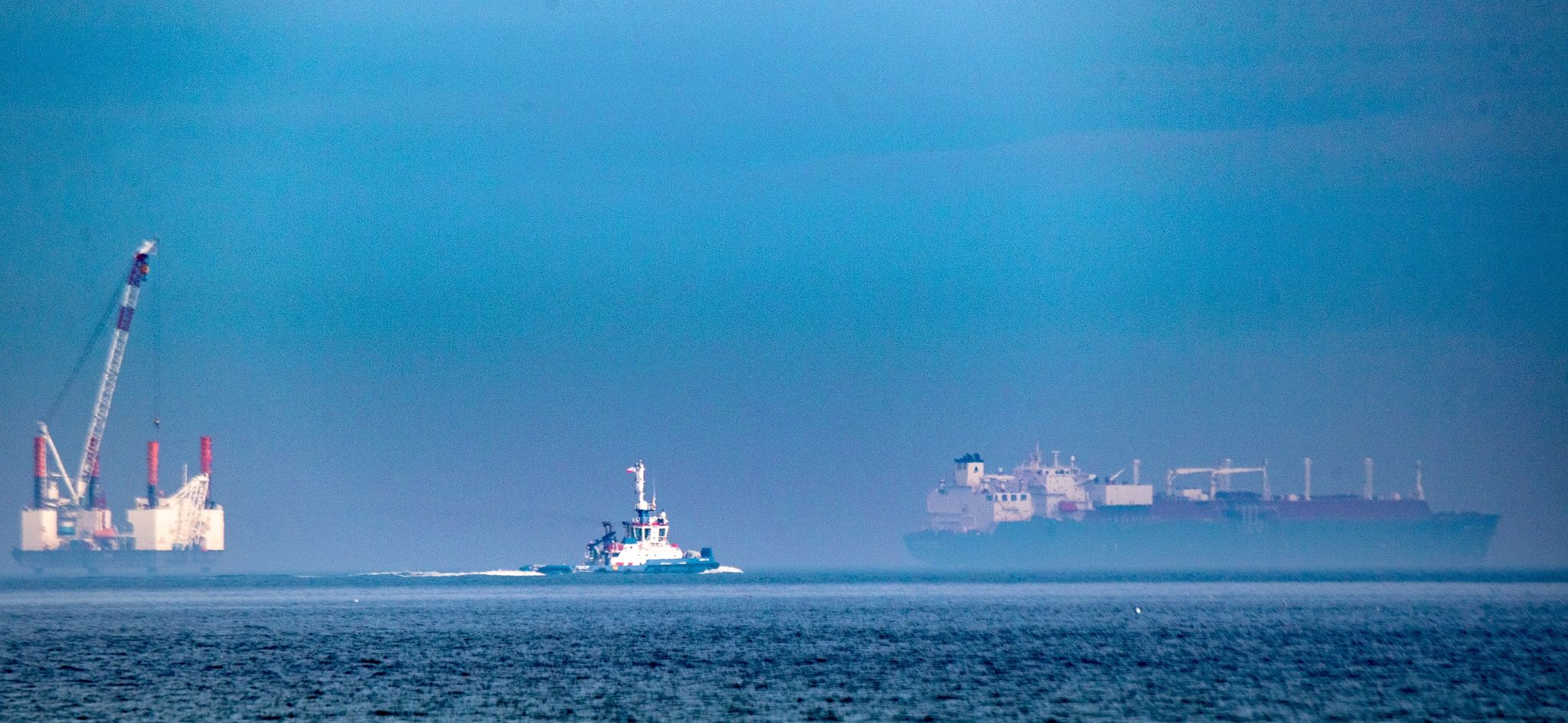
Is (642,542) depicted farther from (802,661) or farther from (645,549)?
(802,661)

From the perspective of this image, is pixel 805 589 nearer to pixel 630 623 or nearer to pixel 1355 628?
pixel 630 623

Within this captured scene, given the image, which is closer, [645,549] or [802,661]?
[802,661]

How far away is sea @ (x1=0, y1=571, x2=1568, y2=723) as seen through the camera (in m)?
49.0

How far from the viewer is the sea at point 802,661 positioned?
161 feet

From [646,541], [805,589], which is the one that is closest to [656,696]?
[805,589]

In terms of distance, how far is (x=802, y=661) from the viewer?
221 ft

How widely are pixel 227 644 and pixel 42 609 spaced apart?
55523 millimetres

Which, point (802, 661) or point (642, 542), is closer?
point (802, 661)

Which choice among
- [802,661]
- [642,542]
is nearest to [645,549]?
[642,542]

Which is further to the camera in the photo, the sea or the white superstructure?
the white superstructure

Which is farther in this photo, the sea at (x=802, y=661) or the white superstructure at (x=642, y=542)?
the white superstructure at (x=642, y=542)

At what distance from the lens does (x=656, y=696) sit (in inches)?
2088

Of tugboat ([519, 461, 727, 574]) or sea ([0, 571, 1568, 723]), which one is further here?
tugboat ([519, 461, 727, 574])

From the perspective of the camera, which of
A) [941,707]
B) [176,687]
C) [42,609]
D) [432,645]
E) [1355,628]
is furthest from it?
[42,609]
